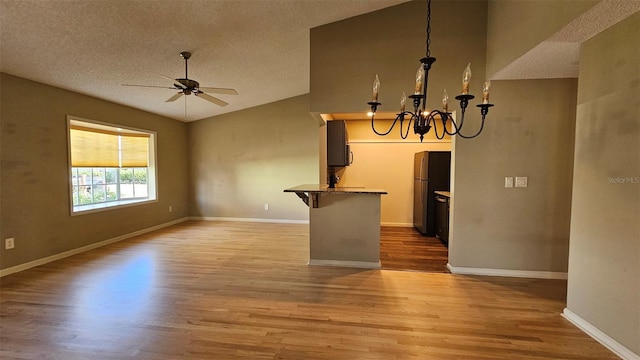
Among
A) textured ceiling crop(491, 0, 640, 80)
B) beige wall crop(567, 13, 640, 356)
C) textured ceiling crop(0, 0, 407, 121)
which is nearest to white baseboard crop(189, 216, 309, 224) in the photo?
textured ceiling crop(0, 0, 407, 121)

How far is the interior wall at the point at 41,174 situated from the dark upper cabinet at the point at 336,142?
3620 millimetres

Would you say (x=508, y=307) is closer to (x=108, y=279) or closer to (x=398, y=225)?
(x=398, y=225)

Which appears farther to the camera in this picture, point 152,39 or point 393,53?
point 393,53

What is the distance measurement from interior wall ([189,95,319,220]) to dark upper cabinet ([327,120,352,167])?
4.77ft

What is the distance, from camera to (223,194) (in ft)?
21.1

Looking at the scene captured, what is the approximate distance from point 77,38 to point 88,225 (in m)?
2.84

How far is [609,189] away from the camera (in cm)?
195

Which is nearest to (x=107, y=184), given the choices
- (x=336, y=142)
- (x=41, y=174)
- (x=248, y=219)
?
(x=41, y=174)

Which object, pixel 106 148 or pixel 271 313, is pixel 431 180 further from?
pixel 106 148

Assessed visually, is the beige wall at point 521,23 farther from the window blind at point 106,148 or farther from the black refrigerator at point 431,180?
the window blind at point 106,148

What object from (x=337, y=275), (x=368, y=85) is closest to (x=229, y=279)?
(x=337, y=275)

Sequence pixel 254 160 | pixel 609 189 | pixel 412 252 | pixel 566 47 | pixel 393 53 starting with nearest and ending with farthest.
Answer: pixel 609 189, pixel 566 47, pixel 393 53, pixel 412 252, pixel 254 160

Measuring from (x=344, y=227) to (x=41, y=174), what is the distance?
3991 mm

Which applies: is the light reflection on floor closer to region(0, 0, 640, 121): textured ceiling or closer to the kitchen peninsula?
the kitchen peninsula
